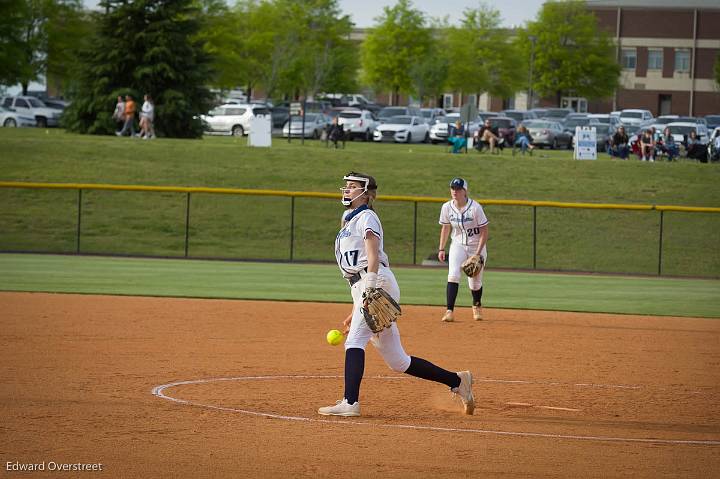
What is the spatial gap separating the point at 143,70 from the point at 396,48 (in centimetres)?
3857

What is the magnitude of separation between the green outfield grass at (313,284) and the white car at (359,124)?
26800mm

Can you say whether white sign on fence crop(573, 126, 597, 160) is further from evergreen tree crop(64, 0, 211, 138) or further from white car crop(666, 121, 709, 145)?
evergreen tree crop(64, 0, 211, 138)

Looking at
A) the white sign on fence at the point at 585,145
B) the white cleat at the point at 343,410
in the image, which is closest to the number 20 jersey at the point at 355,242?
the white cleat at the point at 343,410

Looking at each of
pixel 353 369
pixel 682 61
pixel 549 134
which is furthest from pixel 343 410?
pixel 682 61

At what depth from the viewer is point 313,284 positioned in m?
21.9

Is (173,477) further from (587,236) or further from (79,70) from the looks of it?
(79,70)

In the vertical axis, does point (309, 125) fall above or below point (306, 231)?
above

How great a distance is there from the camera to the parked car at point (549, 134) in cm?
5078

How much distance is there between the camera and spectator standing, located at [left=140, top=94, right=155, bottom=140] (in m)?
40.4

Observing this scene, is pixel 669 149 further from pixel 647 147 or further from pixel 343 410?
pixel 343 410

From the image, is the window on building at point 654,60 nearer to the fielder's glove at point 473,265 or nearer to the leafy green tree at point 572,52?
the leafy green tree at point 572,52

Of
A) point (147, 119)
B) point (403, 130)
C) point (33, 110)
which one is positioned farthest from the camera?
point (33, 110)

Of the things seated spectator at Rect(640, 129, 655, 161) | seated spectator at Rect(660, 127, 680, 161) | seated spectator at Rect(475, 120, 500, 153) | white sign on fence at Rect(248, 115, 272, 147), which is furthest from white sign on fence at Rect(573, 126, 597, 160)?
white sign on fence at Rect(248, 115, 272, 147)

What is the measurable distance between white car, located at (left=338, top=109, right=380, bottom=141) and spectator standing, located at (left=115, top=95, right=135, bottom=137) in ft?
41.1
